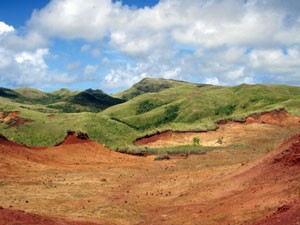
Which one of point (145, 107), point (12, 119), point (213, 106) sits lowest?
point (12, 119)

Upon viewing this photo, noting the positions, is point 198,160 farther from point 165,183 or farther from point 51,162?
point 51,162

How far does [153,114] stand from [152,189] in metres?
95.0

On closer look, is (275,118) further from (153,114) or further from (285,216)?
(153,114)

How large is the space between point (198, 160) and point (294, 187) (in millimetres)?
21592

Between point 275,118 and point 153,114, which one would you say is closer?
point 275,118

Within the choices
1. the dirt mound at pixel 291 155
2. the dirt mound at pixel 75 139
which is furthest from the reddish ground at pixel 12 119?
the dirt mound at pixel 291 155

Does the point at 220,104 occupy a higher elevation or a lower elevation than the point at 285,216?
higher

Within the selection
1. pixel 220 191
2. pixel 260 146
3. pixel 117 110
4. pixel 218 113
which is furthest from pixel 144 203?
pixel 117 110

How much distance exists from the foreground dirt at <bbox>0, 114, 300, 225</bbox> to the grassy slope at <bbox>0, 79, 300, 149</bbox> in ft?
51.5

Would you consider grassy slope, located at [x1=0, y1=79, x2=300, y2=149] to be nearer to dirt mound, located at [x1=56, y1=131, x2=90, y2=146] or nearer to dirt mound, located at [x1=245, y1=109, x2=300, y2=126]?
dirt mound, located at [x1=56, y1=131, x2=90, y2=146]

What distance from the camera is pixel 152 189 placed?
27.9 m

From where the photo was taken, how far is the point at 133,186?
29.6 metres

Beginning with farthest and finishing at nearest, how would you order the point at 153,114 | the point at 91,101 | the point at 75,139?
the point at 91,101, the point at 153,114, the point at 75,139

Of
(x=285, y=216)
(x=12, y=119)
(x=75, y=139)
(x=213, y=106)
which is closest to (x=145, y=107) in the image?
(x=213, y=106)
